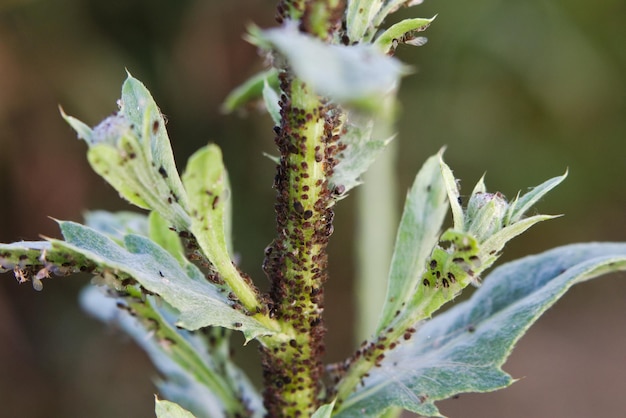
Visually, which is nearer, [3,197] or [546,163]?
[3,197]

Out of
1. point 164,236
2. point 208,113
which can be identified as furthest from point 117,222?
point 208,113

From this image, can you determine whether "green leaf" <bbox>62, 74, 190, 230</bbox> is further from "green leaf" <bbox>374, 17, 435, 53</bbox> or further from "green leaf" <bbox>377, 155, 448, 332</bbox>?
"green leaf" <bbox>377, 155, 448, 332</bbox>

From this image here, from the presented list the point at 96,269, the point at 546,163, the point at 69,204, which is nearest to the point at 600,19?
the point at 546,163

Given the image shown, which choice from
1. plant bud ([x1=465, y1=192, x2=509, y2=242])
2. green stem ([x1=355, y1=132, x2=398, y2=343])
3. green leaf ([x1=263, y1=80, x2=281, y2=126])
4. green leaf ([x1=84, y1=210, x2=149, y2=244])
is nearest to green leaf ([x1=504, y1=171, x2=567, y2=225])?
plant bud ([x1=465, y1=192, x2=509, y2=242])

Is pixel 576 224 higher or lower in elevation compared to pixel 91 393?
higher

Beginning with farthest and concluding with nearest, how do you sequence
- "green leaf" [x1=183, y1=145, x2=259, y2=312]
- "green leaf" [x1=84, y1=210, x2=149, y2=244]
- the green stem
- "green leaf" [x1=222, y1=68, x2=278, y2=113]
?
1. the green stem
2. "green leaf" [x1=84, y1=210, x2=149, y2=244]
3. "green leaf" [x1=222, y1=68, x2=278, y2=113]
4. "green leaf" [x1=183, y1=145, x2=259, y2=312]

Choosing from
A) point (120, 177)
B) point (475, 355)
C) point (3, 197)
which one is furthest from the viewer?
point (3, 197)

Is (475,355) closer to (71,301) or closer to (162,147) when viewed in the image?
(162,147)
